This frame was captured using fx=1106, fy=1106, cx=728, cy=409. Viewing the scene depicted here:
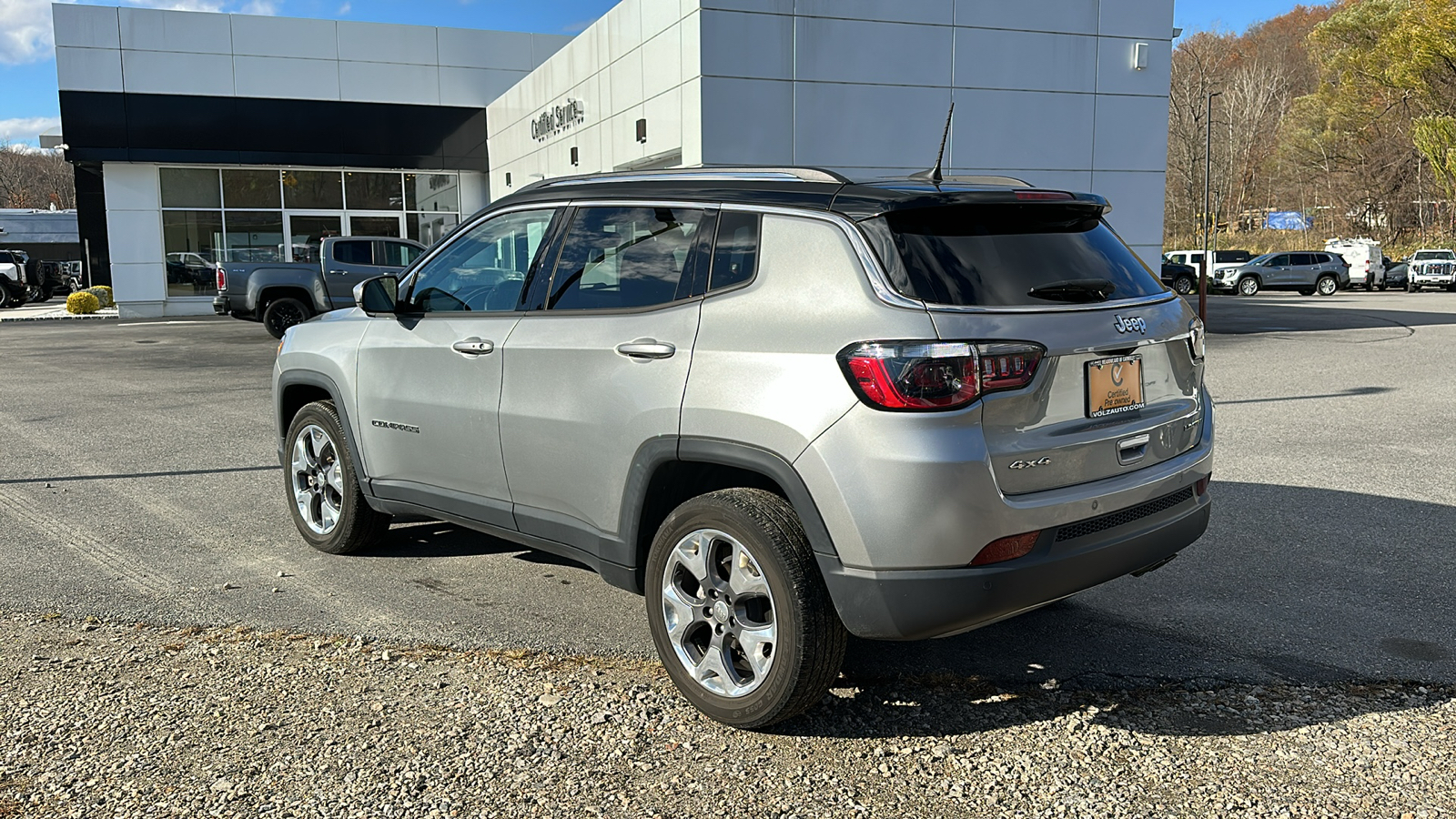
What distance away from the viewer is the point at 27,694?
383 cm

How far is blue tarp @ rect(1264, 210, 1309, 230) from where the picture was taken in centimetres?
7150

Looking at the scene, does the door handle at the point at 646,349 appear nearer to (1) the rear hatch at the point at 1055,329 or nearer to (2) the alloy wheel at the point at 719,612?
(2) the alloy wheel at the point at 719,612

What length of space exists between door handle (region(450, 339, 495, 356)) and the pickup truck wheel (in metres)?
16.2

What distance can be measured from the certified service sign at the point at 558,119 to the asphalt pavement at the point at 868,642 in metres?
12.8

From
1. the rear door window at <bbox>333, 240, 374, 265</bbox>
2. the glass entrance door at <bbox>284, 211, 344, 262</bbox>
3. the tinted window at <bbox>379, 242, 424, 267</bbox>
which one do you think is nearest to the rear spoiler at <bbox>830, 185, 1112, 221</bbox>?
the tinted window at <bbox>379, 242, 424, 267</bbox>

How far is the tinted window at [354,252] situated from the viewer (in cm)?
1950

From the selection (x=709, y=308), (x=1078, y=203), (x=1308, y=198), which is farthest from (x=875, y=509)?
(x=1308, y=198)

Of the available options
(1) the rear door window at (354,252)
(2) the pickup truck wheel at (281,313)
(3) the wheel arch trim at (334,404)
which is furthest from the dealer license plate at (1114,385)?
(2) the pickup truck wheel at (281,313)

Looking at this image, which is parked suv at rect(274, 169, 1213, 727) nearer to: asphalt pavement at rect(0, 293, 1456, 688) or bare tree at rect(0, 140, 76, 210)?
asphalt pavement at rect(0, 293, 1456, 688)

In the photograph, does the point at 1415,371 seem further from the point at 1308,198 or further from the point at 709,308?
the point at 1308,198

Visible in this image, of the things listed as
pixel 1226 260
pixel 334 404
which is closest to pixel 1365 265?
pixel 1226 260

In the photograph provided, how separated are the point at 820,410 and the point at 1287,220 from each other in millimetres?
81437

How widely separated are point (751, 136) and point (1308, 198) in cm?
6609

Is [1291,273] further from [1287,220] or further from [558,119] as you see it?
[1287,220]
